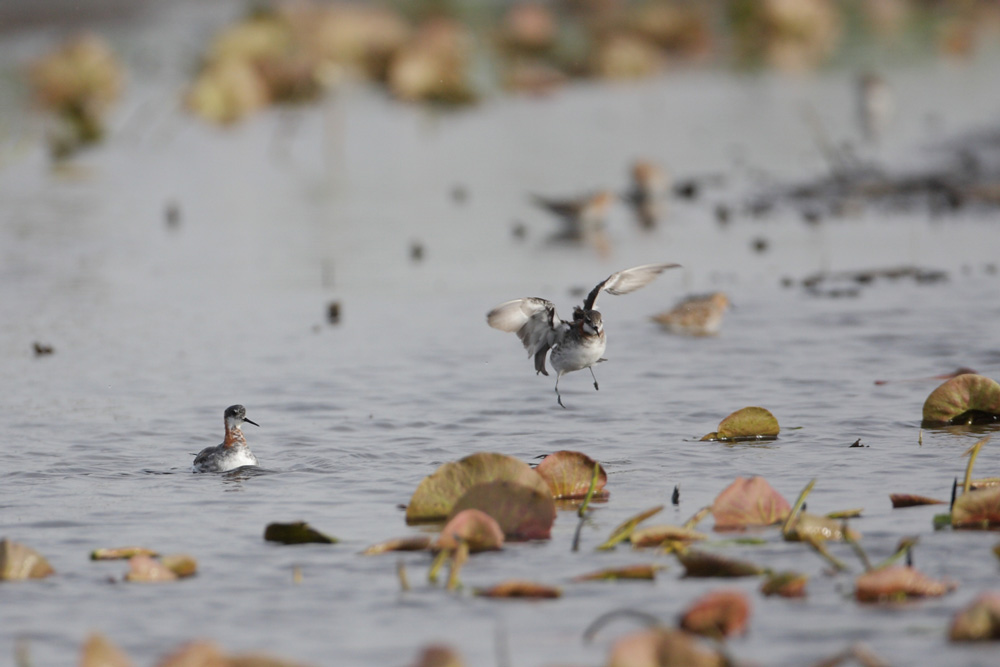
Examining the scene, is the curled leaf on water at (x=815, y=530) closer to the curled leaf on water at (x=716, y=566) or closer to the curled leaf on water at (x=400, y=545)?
the curled leaf on water at (x=716, y=566)

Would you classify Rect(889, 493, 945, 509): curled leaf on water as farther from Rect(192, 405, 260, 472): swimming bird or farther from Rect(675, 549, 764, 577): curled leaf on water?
Rect(192, 405, 260, 472): swimming bird

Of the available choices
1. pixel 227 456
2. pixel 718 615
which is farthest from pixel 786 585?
pixel 227 456

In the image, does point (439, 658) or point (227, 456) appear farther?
point (227, 456)

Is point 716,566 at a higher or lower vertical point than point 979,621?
higher

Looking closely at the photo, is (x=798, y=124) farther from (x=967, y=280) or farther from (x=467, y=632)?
(x=467, y=632)

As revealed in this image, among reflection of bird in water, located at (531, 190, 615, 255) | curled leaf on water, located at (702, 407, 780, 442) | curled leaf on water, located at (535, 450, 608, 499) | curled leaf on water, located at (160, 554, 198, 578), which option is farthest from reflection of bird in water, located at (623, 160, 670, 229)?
curled leaf on water, located at (160, 554, 198, 578)

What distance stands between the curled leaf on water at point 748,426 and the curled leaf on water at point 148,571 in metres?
3.29

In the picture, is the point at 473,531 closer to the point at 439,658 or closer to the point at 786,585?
the point at 786,585

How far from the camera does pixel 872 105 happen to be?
21.3 m

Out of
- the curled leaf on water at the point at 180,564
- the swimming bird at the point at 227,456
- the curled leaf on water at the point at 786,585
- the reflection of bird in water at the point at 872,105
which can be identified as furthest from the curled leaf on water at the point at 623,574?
the reflection of bird in water at the point at 872,105

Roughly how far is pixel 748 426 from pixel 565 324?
1.39m

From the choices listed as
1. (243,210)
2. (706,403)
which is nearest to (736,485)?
(706,403)

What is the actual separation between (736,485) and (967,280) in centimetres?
704

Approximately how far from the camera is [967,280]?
1273 centimetres
